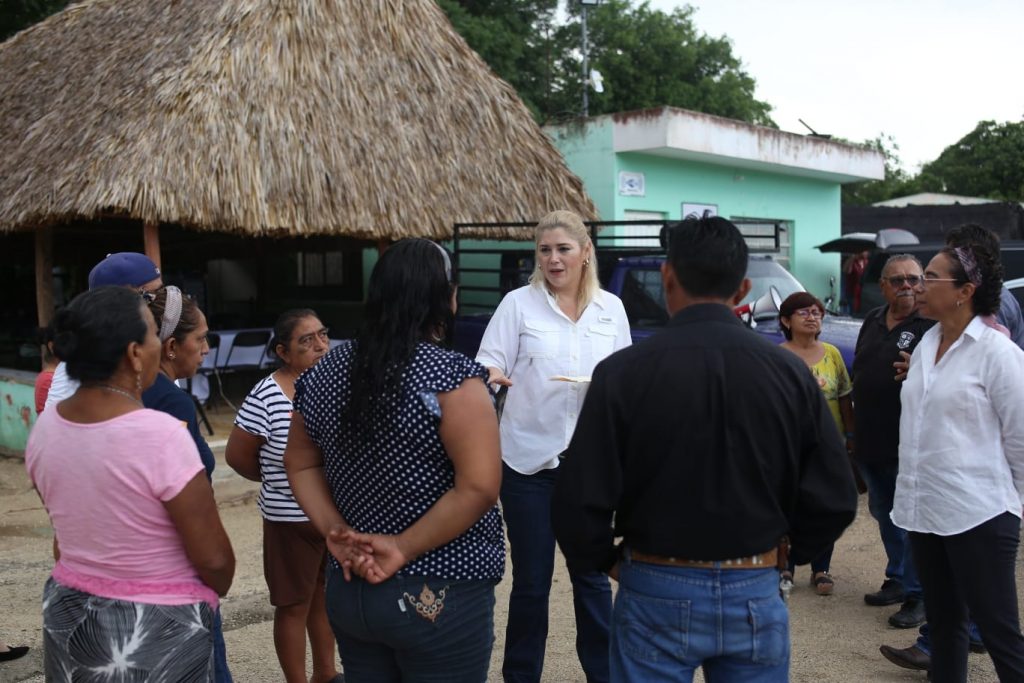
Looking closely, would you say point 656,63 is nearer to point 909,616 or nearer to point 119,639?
point 909,616

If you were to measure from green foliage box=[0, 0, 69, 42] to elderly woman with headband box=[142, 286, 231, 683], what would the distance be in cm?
1386

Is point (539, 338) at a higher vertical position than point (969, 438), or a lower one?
higher

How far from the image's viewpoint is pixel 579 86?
85.8ft

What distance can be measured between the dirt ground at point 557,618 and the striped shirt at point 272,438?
39.5 inches

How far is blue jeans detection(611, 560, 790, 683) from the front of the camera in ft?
7.18

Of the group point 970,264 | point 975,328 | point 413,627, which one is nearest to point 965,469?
point 975,328

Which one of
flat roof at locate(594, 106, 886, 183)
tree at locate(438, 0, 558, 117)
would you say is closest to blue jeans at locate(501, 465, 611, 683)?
flat roof at locate(594, 106, 886, 183)

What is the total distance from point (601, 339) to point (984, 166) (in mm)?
32627

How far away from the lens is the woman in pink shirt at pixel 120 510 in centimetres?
225

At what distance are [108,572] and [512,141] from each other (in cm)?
877

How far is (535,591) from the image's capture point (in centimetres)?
355

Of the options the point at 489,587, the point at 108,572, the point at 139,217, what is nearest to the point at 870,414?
the point at 489,587

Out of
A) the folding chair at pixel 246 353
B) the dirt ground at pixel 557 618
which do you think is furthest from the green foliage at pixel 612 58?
the dirt ground at pixel 557 618

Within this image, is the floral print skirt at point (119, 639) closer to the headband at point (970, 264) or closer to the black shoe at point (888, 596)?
the headband at point (970, 264)
